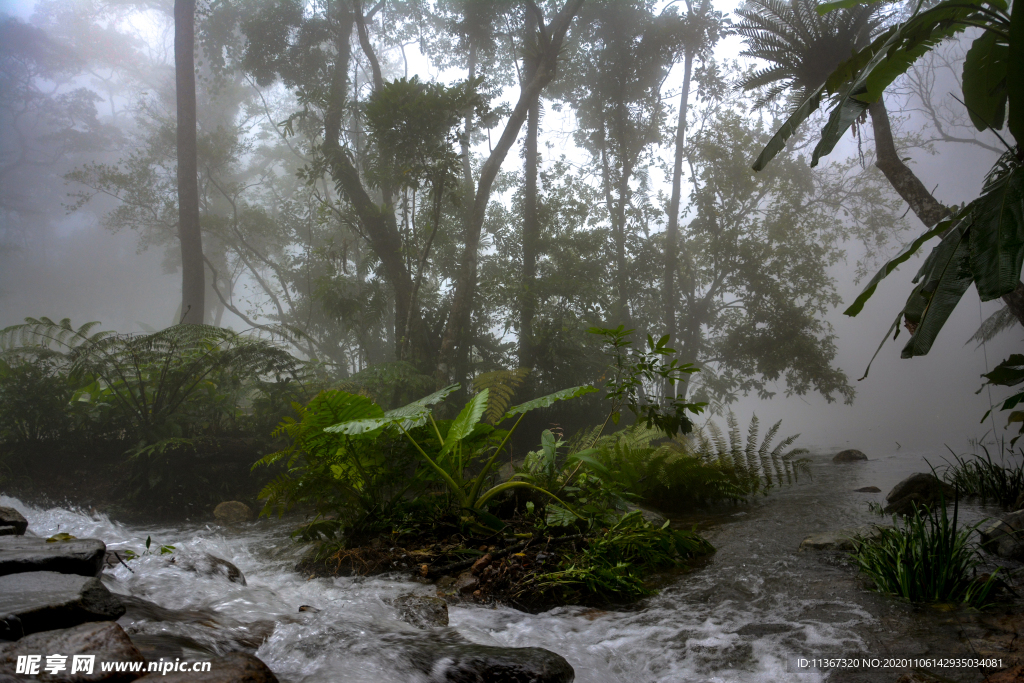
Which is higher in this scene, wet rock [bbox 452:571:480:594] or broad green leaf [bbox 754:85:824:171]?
broad green leaf [bbox 754:85:824:171]

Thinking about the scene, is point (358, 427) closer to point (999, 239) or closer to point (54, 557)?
point (54, 557)

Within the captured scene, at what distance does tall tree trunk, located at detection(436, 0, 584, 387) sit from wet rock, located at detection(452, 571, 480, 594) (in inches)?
168

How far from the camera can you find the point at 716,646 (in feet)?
4.69

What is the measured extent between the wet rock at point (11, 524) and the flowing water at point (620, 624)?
0.74m

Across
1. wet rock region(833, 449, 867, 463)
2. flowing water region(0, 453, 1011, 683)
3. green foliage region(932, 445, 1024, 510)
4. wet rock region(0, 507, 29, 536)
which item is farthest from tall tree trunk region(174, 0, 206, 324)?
wet rock region(833, 449, 867, 463)

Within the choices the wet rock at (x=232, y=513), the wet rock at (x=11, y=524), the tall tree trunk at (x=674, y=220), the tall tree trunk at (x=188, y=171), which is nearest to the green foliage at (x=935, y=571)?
the wet rock at (x=11, y=524)

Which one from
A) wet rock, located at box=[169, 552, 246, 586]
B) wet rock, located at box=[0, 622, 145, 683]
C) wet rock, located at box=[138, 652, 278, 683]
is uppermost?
wet rock, located at box=[0, 622, 145, 683]

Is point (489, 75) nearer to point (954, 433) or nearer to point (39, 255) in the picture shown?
point (39, 255)

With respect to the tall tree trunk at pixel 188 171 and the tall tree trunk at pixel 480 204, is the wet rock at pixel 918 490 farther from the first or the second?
the tall tree trunk at pixel 188 171

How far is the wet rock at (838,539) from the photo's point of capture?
2.14 m

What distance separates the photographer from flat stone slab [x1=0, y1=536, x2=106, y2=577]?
1500 mm

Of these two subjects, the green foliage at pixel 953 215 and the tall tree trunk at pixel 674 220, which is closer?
the green foliage at pixel 953 215

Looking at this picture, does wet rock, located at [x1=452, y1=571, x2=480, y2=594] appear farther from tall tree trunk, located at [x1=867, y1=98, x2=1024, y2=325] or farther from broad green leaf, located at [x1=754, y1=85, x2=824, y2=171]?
tall tree trunk, located at [x1=867, y1=98, x2=1024, y2=325]

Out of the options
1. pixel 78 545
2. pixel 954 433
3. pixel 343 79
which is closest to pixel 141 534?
pixel 78 545
